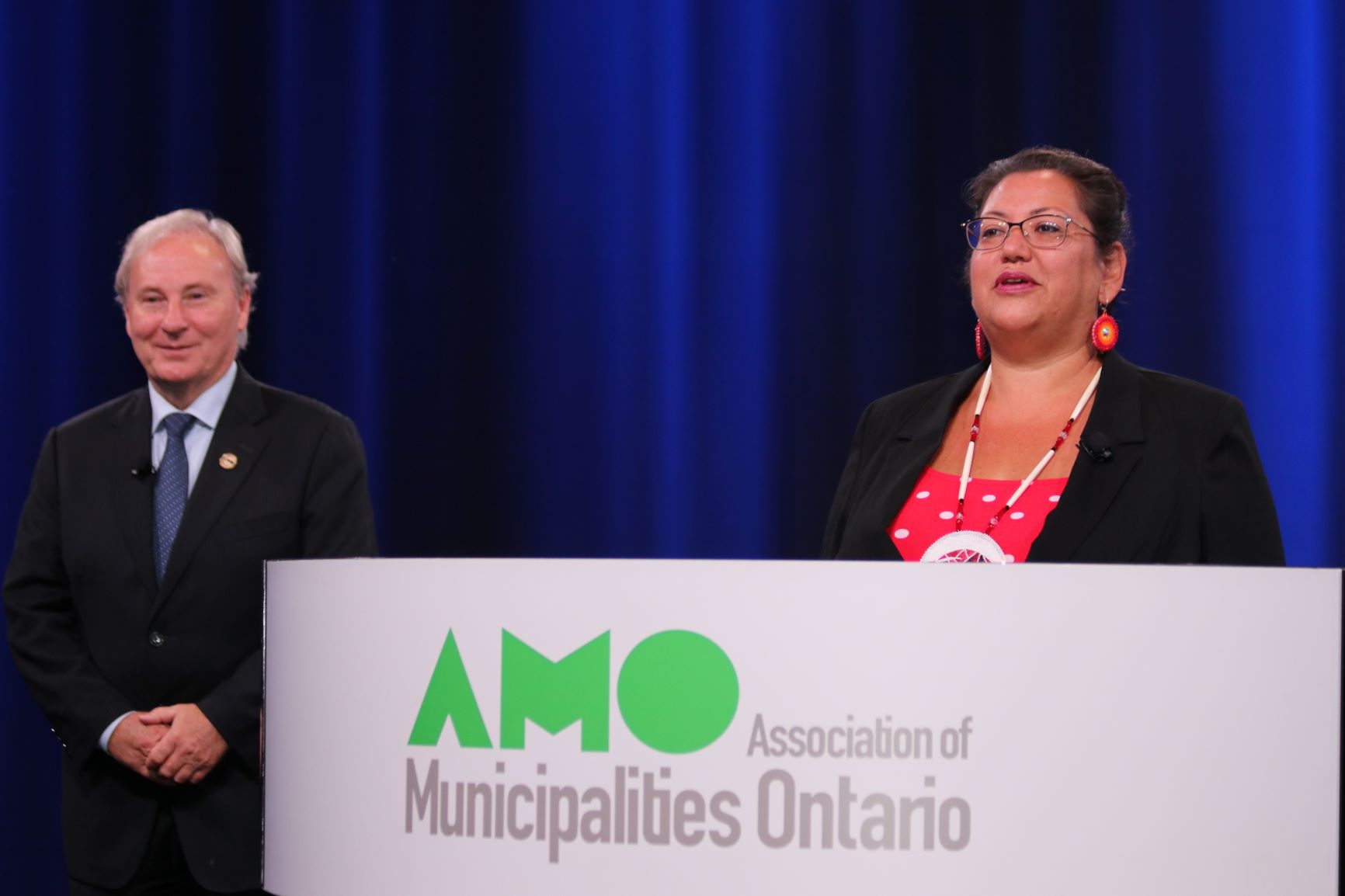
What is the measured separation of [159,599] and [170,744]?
25 centimetres

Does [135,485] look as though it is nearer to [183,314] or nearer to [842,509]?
[183,314]

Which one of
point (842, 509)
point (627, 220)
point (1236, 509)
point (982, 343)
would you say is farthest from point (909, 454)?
point (627, 220)

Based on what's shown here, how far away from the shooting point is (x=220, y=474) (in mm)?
2443

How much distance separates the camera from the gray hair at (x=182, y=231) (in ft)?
8.70

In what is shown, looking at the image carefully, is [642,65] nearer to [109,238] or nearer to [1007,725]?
[109,238]

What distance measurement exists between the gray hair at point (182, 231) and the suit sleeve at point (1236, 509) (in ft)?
5.63

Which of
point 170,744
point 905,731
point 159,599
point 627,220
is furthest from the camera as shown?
point 627,220

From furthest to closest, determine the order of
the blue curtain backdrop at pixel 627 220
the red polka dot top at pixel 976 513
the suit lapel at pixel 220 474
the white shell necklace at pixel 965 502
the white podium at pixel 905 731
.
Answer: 1. the blue curtain backdrop at pixel 627 220
2. the suit lapel at pixel 220 474
3. the red polka dot top at pixel 976 513
4. the white shell necklace at pixel 965 502
5. the white podium at pixel 905 731

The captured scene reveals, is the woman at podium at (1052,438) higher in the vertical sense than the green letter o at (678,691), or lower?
higher

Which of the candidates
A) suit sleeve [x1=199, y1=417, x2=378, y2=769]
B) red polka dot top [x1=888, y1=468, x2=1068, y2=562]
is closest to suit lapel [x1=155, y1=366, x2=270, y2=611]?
suit sleeve [x1=199, y1=417, x2=378, y2=769]

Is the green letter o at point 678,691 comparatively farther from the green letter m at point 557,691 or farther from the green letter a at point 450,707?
the green letter a at point 450,707

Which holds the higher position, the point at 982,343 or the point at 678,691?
the point at 982,343

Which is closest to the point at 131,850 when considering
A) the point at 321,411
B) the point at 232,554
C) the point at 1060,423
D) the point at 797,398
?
the point at 232,554

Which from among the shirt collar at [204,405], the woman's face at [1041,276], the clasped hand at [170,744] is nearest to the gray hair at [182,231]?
the shirt collar at [204,405]
